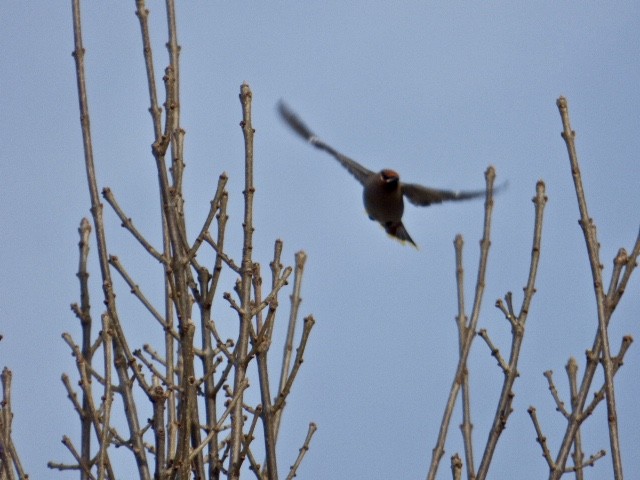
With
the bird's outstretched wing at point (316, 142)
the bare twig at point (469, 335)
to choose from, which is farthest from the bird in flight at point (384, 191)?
the bare twig at point (469, 335)

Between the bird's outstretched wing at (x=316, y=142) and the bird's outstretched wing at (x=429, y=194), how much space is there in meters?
0.45

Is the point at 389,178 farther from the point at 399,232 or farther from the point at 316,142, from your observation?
the point at 399,232

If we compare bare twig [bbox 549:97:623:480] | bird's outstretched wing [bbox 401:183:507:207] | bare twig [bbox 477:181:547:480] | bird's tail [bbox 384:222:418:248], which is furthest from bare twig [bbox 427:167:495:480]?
bird's tail [bbox 384:222:418:248]

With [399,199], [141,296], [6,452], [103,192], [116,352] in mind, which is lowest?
[6,452]

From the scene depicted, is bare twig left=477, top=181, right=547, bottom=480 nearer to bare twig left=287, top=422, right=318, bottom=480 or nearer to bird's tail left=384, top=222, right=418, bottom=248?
bare twig left=287, top=422, right=318, bottom=480

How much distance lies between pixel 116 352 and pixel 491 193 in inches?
67.8

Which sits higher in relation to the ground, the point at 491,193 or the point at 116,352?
the point at 491,193

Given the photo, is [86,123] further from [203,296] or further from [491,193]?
[491,193]

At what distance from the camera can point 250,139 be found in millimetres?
4383

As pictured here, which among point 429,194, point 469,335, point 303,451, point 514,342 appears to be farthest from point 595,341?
point 429,194

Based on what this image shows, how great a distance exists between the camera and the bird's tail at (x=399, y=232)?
980 centimetres

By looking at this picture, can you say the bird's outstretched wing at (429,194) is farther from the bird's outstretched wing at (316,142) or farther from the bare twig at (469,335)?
the bare twig at (469,335)

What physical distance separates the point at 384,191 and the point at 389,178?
20 cm

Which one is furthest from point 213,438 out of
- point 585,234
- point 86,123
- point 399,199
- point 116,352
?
point 399,199
